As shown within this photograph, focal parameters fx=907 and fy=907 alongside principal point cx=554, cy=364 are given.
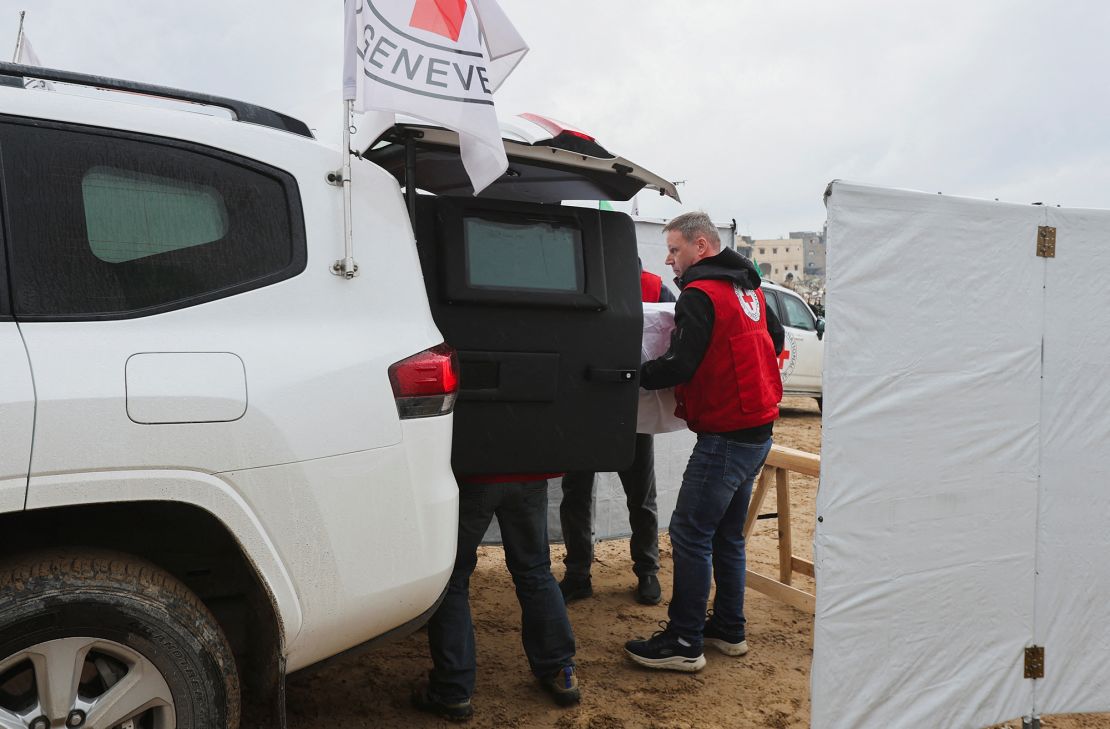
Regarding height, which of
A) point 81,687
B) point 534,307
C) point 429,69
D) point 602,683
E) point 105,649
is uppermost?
point 429,69

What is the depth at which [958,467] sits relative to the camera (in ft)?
10.4

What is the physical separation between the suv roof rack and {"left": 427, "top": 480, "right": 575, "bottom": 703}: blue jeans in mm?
1363

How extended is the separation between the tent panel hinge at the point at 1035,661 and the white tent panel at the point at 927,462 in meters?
0.03

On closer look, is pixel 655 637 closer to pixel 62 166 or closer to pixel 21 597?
pixel 21 597

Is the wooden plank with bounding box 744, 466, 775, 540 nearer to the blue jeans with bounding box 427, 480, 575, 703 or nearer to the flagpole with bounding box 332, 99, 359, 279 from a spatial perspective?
the blue jeans with bounding box 427, 480, 575, 703

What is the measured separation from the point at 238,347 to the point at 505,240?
1.14 meters

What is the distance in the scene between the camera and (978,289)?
123 inches

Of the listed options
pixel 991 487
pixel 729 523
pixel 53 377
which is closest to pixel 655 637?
pixel 729 523

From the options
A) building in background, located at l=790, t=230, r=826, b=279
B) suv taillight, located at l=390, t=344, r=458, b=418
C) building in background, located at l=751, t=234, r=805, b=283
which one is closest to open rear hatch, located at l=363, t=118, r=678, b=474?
suv taillight, located at l=390, t=344, r=458, b=418

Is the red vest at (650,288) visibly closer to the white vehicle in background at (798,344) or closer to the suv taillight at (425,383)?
the suv taillight at (425,383)

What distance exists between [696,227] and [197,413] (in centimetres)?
250

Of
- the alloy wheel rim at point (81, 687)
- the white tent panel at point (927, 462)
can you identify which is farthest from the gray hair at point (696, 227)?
the alloy wheel rim at point (81, 687)

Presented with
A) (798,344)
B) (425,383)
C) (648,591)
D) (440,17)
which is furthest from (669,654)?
(798,344)

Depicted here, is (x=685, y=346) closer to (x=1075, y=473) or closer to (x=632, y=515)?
(x=1075, y=473)
